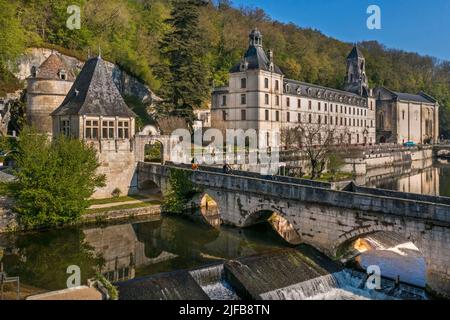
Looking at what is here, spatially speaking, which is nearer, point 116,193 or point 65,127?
point 65,127

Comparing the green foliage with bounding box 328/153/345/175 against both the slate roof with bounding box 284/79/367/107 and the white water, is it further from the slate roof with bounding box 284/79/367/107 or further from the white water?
the white water

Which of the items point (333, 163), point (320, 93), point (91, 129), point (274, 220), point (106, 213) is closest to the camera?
point (274, 220)

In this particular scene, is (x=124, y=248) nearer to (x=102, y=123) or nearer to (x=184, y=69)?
(x=102, y=123)

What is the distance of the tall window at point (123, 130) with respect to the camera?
30234 mm

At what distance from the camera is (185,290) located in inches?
552

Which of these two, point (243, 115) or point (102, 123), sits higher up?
point (243, 115)

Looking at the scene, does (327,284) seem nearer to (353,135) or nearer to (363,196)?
(363,196)

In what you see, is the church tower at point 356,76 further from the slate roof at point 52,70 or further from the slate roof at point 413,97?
the slate roof at point 52,70

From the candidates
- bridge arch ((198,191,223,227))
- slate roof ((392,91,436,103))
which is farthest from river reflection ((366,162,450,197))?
slate roof ((392,91,436,103))

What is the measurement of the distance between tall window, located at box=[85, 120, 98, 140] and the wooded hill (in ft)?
49.8

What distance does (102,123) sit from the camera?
29062mm

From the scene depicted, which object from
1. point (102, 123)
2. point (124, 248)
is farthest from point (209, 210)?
point (102, 123)

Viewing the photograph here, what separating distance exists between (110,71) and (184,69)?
12.2m
